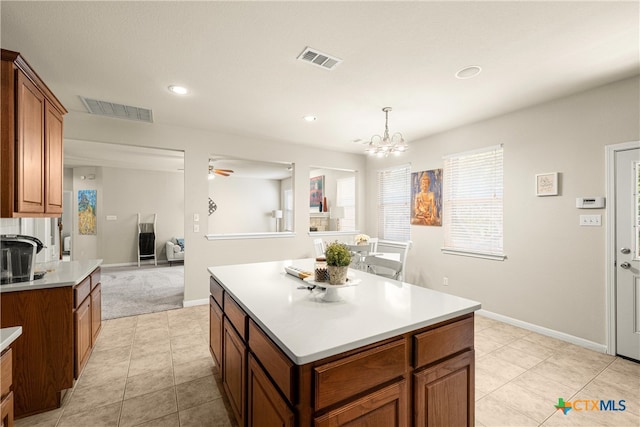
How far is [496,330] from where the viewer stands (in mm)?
3400

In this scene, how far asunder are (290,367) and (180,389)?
1.79 m

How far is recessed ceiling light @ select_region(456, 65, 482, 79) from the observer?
2.49 meters

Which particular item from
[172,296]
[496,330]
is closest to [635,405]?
[496,330]

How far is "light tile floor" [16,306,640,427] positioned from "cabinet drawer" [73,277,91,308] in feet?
Answer: 2.33

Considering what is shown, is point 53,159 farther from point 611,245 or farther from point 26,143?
point 611,245

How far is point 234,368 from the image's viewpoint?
1754 mm

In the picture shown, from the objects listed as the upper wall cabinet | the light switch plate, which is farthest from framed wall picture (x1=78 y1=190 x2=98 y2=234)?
the light switch plate

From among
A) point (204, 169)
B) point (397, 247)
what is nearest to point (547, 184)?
point (397, 247)

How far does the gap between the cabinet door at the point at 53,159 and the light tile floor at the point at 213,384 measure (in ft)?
4.94

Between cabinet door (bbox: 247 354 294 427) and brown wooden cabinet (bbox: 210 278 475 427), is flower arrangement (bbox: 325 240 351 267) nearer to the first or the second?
brown wooden cabinet (bbox: 210 278 475 427)

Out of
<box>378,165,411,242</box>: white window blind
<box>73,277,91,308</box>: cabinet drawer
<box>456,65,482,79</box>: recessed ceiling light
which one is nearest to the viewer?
<box>73,277,91,308</box>: cabinet drawer

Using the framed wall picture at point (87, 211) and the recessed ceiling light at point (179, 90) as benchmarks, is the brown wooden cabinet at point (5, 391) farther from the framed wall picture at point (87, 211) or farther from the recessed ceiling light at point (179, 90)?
the framed wall picture at point (87, 211)

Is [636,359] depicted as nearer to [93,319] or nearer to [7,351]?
[7,351]

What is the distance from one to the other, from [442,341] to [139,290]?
5463 millimetres
